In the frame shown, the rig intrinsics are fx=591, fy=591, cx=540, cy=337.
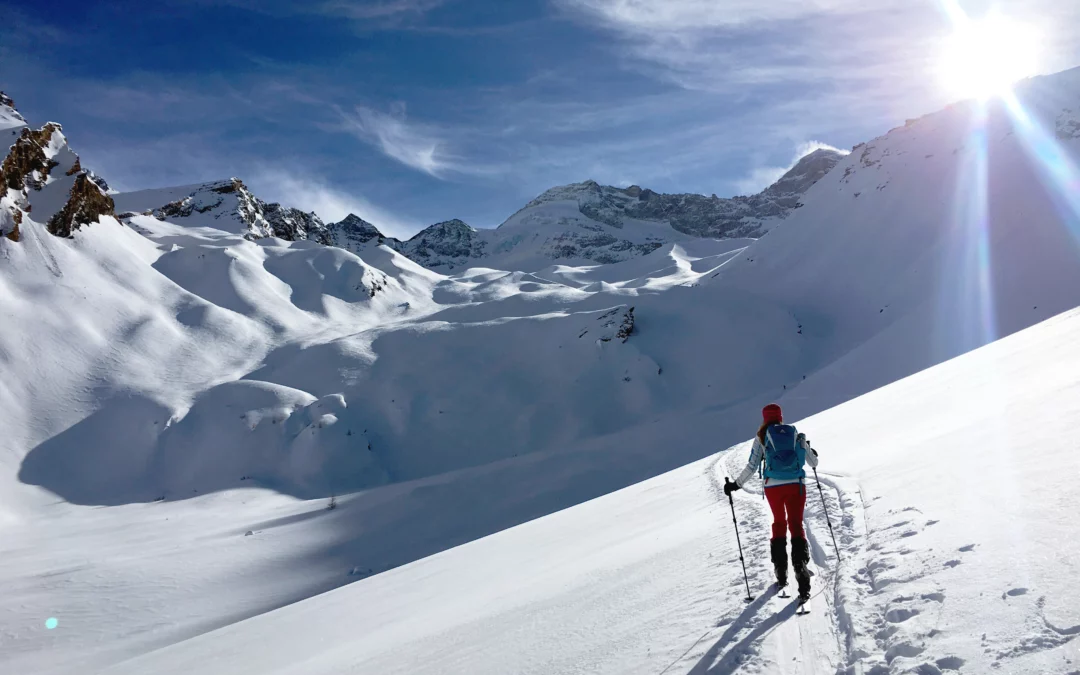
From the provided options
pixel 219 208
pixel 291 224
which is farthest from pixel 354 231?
pixel 219 208

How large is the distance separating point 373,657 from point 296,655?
216 centimetres

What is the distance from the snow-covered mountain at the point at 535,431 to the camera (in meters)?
5.39

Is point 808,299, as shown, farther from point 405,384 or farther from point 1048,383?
point 1048,383

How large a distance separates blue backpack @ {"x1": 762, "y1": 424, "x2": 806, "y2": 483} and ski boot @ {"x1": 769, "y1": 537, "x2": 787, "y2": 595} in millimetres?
635

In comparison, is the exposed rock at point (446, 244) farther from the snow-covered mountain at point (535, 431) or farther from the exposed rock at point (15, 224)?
the exposed rock at point (15, 224)

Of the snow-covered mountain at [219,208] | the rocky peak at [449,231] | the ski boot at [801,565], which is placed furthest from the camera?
the rocky peak at [449,231]

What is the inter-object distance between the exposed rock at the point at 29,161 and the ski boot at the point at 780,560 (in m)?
56.1

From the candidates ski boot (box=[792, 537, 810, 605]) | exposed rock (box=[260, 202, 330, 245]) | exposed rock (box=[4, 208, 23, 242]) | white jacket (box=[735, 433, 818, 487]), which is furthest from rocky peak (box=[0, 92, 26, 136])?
ski boot (box=[792, 537, 810, 605])

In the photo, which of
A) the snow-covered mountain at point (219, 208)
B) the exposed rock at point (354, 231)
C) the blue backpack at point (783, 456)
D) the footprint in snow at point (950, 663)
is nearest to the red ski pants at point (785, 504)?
the blue backpack at point (783, 456)

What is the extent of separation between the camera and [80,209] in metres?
47.0

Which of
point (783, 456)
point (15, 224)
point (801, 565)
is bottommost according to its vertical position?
point (801, 565)

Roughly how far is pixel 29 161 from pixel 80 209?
482cm

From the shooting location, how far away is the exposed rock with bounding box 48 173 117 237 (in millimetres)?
45062

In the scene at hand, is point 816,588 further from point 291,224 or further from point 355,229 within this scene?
point 355,229
